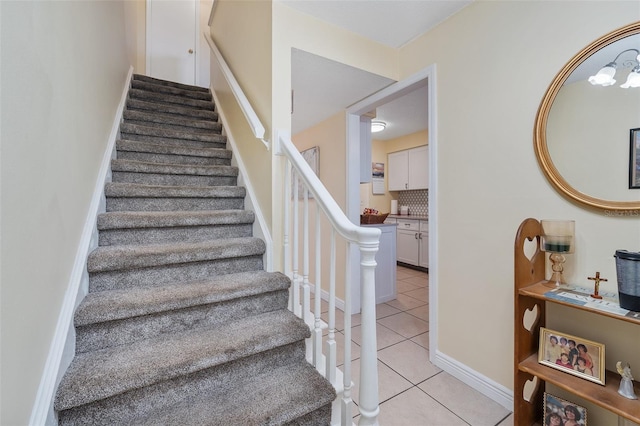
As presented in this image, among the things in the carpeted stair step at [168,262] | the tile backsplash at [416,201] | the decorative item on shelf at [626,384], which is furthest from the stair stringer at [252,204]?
the tile backsplash at [416,201]

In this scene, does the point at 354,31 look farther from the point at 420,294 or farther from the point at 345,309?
the point at 420,294

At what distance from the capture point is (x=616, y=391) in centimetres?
113

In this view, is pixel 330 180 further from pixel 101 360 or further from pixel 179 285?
pixel 101 360

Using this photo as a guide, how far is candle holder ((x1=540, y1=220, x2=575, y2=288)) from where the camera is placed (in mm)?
1324

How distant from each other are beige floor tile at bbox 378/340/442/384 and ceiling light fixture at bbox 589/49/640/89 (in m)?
1.92

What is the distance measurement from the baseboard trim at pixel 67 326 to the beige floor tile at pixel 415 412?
146 centimetres

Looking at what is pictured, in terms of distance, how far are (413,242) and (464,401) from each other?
3.29 metres

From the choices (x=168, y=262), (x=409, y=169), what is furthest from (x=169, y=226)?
(x=409, y=169)

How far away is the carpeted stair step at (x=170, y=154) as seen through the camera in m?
2.20

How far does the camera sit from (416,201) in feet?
17.6

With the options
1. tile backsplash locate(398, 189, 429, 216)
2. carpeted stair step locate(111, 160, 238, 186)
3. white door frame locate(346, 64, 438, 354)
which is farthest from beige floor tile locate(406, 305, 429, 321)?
tile backsplash locate(398, 189, 429, 216)

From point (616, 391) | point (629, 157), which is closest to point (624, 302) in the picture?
point (616, 391)

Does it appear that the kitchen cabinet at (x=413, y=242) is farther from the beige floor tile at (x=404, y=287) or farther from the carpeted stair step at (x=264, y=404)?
the carpeted stair step at (x=264, y=404)

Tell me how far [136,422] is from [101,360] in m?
0.28
